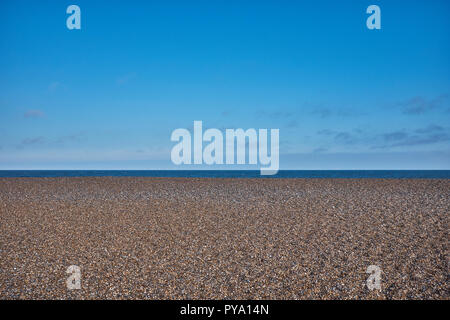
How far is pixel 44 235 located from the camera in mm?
11547

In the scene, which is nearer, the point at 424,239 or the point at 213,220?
the point at 424,239

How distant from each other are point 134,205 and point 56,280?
34.4 ft

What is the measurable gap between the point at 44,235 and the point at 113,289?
6.01m

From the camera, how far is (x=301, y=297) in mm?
6691

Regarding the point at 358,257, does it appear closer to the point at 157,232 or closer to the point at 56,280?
the point at 157,232

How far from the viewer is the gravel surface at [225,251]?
278 inches

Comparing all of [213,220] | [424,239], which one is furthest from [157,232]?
[424,239]

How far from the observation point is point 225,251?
9.57 m

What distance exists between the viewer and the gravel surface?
7062 mm
